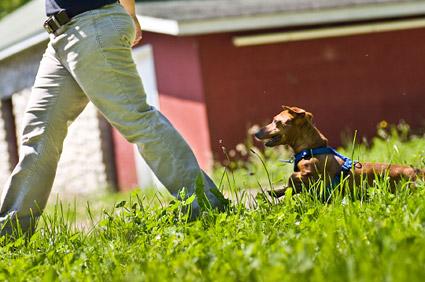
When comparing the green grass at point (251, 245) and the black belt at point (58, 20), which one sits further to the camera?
the black belt at point (58, 20)

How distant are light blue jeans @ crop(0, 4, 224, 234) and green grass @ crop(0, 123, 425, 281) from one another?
0.22 meters

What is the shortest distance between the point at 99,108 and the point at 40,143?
16.4 inches

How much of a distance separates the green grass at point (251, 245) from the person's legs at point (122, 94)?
252 millimetres

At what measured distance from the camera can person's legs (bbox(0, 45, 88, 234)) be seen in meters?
5.50

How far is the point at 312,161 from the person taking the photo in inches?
212

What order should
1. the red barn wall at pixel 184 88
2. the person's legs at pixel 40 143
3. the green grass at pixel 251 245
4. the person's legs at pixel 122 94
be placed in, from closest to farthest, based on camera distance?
1. the green grass at pixel 251 245
2. the person's legs at pixel 122 94
3. the person's legs at pixel 40 143
4. the red barn wall at pixel 184 88

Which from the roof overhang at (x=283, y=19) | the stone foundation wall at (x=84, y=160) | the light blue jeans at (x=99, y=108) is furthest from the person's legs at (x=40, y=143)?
the stone foundation wall at (x=84, y=160)

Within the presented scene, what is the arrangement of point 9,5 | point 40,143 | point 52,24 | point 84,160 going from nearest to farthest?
1. point 52,24
2. point 40,143
3. point 84,160
4. point 9,5

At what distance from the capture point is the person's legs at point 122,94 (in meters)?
5.28

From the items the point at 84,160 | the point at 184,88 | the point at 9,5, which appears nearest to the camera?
the point at 184,88

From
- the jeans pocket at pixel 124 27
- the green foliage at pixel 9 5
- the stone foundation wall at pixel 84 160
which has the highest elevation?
the jeans pocket at pixel 124 27

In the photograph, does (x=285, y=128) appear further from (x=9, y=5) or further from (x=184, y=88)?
(x=9, y=5)

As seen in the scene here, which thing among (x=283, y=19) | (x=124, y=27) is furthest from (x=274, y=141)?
(x=283, y=19)

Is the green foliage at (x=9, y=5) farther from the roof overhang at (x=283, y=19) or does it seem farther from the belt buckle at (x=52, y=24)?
the belt buckle at (x=52, y=24)
